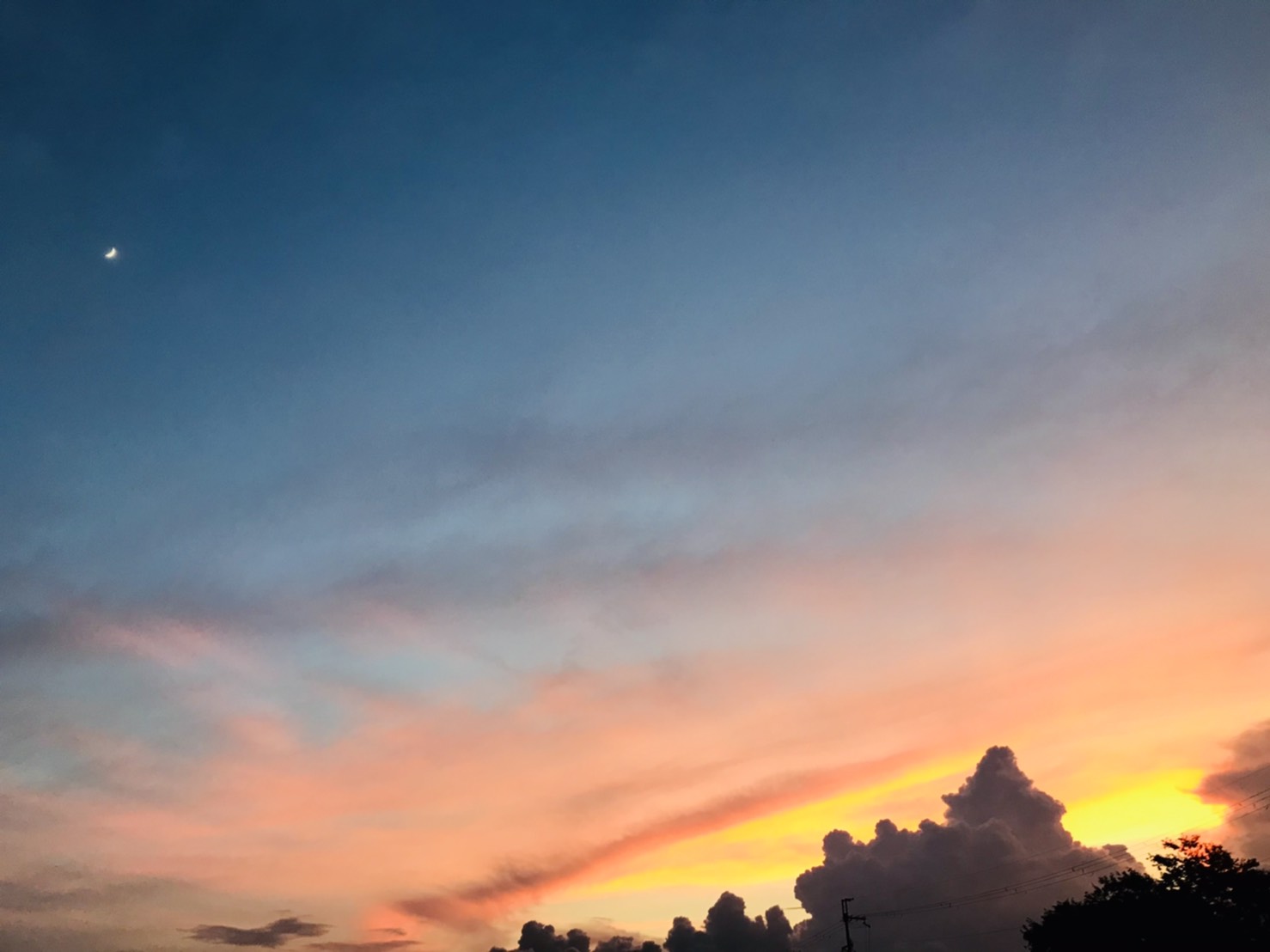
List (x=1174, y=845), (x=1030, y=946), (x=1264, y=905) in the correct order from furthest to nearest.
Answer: (x=1030, y=946) → (x=1174, y=845) → (x=1264, y=905)

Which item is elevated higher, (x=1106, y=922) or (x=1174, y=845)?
(x=1174, y=845)

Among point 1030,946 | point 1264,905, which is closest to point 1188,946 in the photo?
point 1264,905

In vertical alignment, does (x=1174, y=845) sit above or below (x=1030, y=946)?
above

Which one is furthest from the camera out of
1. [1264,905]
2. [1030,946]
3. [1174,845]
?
[1030,946]

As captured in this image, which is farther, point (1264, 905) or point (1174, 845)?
point (1174, 845)

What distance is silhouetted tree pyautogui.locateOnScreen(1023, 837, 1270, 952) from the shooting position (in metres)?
85.1

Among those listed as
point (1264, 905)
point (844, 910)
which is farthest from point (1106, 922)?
point (844, 910)

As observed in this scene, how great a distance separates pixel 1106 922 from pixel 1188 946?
9773 millimetres

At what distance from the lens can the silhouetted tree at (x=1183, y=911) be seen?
8512 centimetres

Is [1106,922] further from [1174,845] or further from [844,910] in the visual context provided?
[844,910]

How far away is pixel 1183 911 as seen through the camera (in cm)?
8888

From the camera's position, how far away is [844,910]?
11081cm

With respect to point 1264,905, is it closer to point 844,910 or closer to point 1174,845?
point 1174,845

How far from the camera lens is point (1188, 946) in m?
85.6
